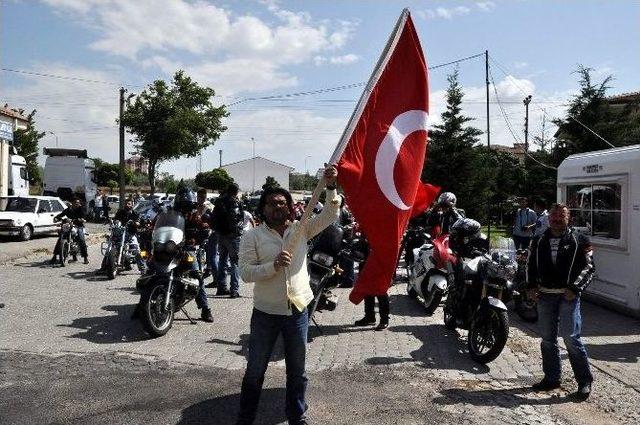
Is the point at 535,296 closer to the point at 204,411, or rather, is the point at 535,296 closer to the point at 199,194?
the point at 204,411

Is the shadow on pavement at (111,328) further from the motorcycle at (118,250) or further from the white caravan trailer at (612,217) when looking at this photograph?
the white caravan trailer at (612,217)

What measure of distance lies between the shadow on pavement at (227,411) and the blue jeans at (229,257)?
4886mm

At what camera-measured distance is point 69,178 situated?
32.4 metres

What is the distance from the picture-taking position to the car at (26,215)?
62.4 ft

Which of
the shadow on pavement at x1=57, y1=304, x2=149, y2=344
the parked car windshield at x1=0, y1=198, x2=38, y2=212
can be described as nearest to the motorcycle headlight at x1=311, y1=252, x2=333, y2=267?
the shadow on pavement at x1=57, y1=304, x2=149, y2=344

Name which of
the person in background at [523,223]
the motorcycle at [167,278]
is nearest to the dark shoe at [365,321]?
the motorcycle at [167,278]

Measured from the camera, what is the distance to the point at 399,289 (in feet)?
36.4

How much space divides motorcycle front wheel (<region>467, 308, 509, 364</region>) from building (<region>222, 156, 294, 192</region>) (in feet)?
324

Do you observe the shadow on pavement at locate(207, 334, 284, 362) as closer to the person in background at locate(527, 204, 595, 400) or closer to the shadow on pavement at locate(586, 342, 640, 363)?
the person in background at locate(527, 204, 595, 400)

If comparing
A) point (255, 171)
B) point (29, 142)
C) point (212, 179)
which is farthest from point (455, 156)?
point (255, 171)

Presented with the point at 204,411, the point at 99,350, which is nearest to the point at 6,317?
the point at 99,350

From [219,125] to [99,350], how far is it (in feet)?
90.1

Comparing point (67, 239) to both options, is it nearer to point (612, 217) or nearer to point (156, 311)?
point (156, 311)

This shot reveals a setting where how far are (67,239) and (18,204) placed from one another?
8395mm
